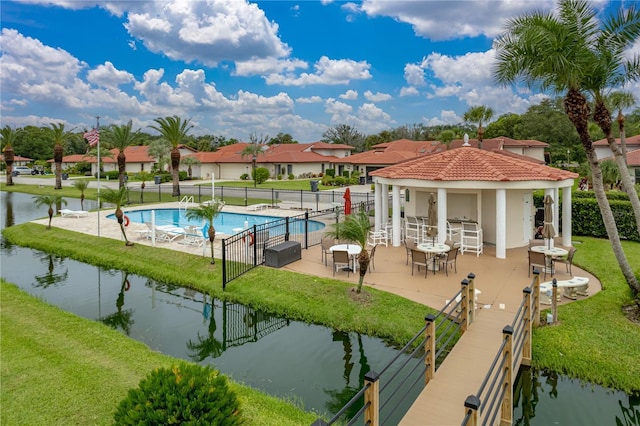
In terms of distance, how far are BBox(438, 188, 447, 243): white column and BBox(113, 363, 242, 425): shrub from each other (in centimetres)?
1054

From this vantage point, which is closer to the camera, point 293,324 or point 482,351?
point 482,351

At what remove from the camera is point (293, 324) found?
33.6ft

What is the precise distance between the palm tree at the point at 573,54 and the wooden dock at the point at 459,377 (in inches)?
130

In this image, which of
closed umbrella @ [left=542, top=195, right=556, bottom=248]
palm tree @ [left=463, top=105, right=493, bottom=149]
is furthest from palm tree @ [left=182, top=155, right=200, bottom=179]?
closed umbrella @ [left=542, top=195, right=556, bottom=248]

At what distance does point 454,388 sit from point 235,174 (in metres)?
58.6

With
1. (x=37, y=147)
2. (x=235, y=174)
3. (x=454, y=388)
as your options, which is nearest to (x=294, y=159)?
(x=235, y=174)

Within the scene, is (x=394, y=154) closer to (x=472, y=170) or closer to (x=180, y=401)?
(x=472, y=170)

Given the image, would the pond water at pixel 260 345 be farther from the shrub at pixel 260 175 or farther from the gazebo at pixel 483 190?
the shrub at pixel 260 175

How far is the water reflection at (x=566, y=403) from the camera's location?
20.9 feet

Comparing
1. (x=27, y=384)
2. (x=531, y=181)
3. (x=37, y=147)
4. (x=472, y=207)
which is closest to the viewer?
(x=27, y=384)

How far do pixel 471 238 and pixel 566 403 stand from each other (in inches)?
345

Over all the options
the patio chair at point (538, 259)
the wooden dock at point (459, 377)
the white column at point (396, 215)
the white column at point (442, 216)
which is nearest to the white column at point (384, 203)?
the white column at point (396, 215)

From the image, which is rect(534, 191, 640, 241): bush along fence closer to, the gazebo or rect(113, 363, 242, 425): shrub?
the gazebo

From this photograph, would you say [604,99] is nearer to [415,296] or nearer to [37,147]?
[415,296]
